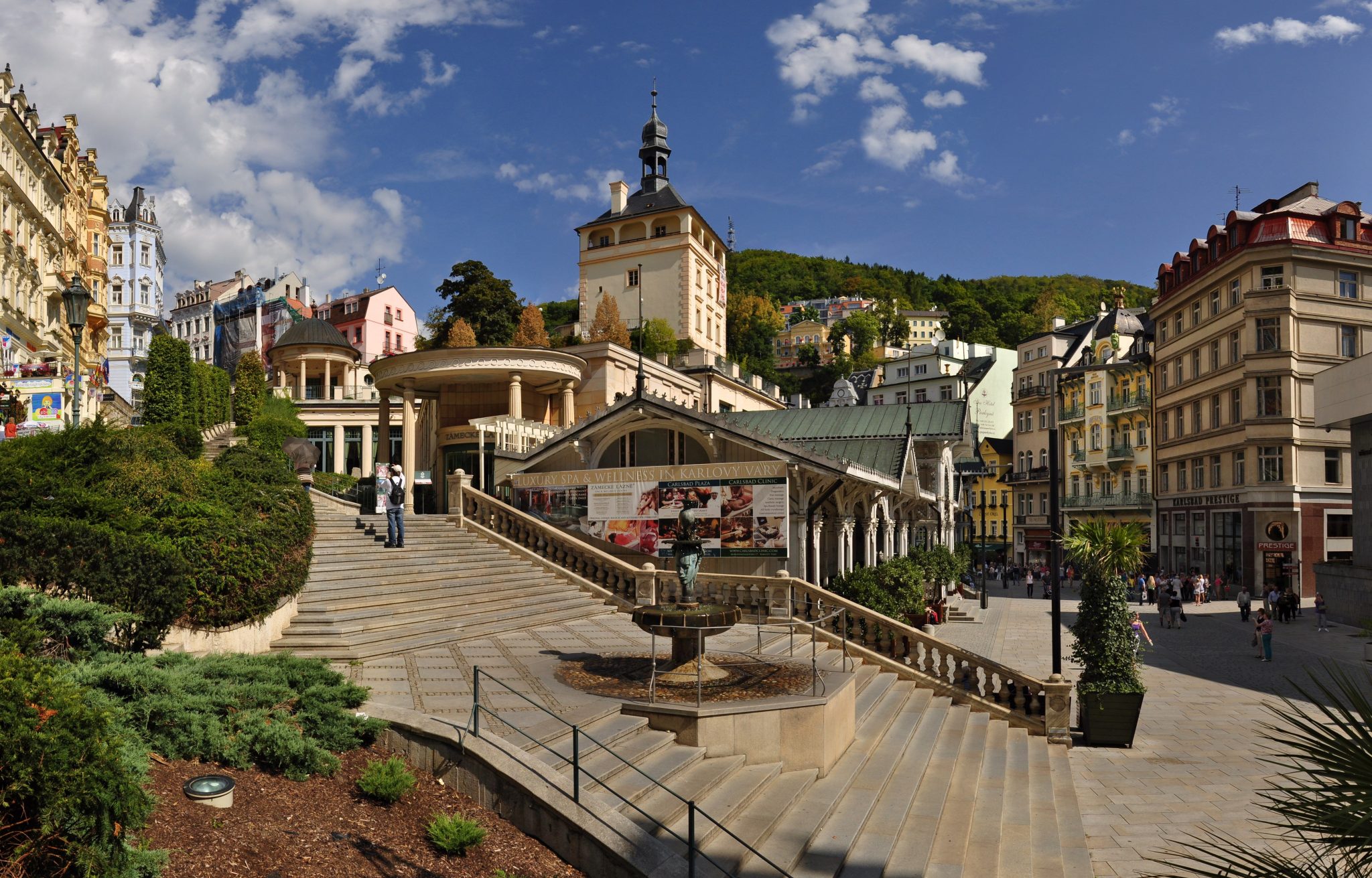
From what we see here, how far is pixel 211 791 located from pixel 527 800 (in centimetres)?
254

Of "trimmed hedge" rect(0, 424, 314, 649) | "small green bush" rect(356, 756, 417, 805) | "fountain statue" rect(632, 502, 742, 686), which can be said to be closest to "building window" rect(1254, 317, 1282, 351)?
"fountain statue" rect(632, 502, 742, 686)

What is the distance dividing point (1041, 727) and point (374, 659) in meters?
10.5

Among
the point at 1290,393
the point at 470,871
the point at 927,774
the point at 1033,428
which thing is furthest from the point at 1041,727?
the point at 1033,428

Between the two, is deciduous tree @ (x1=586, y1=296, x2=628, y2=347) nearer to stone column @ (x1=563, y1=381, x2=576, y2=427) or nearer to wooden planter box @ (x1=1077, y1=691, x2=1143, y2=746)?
stone column @ (x1=563, y1=381, x2=576, y2=427)

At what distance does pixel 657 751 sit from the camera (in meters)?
9.33

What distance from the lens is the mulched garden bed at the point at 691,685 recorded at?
10.8 meters

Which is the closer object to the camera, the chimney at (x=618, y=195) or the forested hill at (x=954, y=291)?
the chimney at (x=618, y=195)

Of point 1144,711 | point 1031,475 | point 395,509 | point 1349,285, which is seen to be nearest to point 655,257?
point 1031,475

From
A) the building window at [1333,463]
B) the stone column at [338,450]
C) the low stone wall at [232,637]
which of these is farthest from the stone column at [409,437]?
the building window at [1333,463]

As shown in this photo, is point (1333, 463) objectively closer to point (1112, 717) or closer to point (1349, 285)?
point (1349, 285)

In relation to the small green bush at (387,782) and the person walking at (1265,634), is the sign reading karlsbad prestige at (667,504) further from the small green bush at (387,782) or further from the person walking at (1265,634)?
the person walking at (1265,634)

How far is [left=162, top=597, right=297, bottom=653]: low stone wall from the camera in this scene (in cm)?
1151

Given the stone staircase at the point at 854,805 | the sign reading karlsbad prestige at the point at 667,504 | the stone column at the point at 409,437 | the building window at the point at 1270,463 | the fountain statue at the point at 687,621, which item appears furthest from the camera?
the building window at the point at 1270,463

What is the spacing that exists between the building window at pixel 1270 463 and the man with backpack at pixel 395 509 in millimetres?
42153
